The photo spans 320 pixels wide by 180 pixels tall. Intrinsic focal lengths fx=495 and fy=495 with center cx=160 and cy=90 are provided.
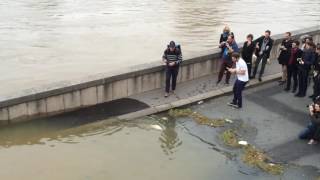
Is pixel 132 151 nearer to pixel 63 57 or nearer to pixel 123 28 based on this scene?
pixel 63 57

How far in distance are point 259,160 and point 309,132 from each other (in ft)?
4.75

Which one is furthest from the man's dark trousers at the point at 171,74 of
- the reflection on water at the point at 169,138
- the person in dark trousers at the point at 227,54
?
the person in dark trousers at the point at 227,54

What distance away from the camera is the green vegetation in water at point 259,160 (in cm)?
967

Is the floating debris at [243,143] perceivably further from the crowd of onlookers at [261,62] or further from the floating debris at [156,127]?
the floating debris at [156,127]

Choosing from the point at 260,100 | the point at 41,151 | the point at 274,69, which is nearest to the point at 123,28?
the point at 274,69

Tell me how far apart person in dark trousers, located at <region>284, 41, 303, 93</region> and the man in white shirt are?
1.53m

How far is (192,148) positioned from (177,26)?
16.7 m

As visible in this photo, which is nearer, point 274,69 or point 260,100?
point 260,100

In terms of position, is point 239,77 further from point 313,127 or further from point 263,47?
point 313,127

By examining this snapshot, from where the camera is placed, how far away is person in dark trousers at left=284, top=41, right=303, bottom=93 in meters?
12.9

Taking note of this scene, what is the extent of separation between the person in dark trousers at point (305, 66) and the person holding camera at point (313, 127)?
2.17m

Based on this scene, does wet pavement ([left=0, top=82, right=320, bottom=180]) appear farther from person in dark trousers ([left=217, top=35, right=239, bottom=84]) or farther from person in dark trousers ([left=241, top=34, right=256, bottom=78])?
person in dark trousers ([left=241, top=34, right=256, bottom=78])

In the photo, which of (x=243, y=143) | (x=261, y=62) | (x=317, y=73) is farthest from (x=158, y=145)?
(x=261, y=62)

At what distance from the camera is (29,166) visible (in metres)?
9.99
